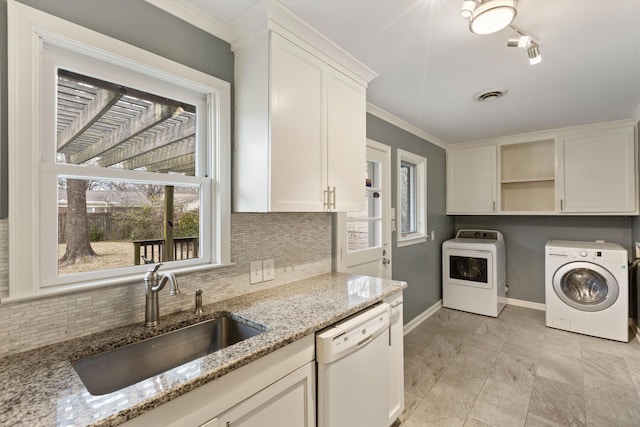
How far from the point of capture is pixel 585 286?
10.6ft

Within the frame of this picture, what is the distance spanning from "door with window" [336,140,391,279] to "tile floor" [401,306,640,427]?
0.92 meters

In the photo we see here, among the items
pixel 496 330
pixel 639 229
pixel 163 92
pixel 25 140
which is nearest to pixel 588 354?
pixel 496 330

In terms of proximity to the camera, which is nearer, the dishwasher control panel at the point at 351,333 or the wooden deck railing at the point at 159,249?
the dishwasher control panel at the point at 351,333

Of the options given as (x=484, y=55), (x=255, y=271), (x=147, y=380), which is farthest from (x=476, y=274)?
(x=147, y=380)

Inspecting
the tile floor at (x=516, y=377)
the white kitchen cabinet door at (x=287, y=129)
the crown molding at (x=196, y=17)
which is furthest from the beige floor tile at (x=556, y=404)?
the crown molding at (x=196, y=17)

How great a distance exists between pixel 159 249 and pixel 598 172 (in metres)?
4.33

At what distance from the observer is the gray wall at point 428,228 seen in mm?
3096

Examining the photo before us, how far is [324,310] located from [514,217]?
3.83 meters

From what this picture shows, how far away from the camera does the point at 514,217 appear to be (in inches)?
163

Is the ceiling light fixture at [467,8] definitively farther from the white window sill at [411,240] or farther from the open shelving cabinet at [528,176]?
the open shelving cabinet at [528,176]

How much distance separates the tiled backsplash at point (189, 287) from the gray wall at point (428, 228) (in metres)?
1.17

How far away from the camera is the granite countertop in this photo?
745 millimetres

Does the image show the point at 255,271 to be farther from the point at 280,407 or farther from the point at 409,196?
the point at 409,196

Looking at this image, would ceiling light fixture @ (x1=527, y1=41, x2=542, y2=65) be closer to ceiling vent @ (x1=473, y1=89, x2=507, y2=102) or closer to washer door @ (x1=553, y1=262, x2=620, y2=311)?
ceiling vent @ (x1=473, y1=89, x2=507, y2=102)
